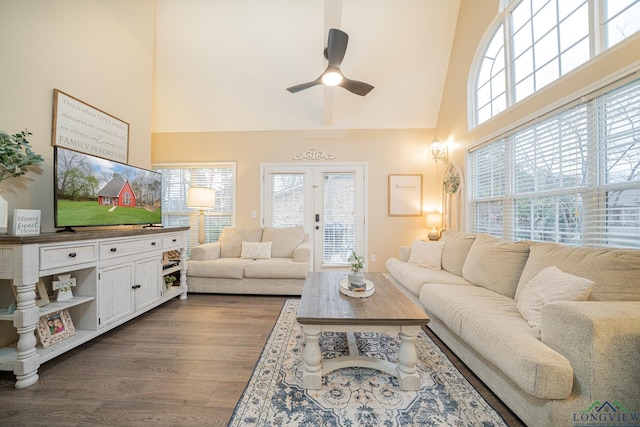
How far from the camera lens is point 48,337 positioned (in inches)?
71.1

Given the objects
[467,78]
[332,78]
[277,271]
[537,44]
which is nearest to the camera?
[537,44]

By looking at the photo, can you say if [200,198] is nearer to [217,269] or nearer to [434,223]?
[217,269]

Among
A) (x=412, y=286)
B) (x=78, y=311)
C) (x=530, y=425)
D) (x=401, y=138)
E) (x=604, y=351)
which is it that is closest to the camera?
(x=604, y=351)

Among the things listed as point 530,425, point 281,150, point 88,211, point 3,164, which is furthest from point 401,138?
point 3,164

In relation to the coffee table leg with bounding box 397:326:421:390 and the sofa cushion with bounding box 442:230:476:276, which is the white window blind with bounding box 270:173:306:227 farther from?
the coffee table leg with bounding box 397:326:421:390

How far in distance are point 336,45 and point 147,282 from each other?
3038 mm

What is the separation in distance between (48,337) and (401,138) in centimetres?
484

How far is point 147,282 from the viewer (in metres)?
2.62

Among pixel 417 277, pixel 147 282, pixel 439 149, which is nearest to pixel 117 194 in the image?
pixel 147 282

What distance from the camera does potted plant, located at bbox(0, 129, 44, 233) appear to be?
1679 mm

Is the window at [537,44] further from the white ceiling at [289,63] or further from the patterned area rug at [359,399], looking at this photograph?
the patterned area rug at [359,399]

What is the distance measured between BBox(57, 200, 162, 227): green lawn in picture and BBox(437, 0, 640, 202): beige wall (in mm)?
4173

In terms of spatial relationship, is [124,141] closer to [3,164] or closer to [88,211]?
[88,211]

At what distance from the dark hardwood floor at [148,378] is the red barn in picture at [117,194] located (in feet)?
4.03
